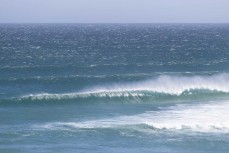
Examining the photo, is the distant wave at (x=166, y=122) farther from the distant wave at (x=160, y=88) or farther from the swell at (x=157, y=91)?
the distant wave at (x=160, y=88)

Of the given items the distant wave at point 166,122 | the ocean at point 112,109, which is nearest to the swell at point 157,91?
the ocean at point 112,109

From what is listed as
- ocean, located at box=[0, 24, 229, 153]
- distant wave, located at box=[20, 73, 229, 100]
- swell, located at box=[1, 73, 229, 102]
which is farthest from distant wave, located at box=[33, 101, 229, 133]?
distant wave, located at box=[20, 73, 229, 100]

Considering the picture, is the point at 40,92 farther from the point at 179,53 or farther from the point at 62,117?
the point at 179,53

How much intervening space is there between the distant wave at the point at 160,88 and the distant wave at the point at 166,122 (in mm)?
9704

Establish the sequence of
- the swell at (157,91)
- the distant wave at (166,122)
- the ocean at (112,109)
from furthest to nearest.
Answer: the swell at (157,91) → the distant wave at (166,122) → the ocean at (112,109)

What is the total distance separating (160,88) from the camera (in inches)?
2285

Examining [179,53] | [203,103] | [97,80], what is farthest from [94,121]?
[179,53]

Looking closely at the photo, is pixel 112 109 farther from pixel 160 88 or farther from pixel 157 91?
pixel 160 88

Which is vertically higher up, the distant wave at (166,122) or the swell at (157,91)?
the swell at (157,91)

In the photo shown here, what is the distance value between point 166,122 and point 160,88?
18838 millimetres

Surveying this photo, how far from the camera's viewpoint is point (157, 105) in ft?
163

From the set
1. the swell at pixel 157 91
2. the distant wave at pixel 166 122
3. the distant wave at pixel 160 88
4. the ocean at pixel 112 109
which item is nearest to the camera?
the ocean at pixel 112 109

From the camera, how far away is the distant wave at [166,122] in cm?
3788

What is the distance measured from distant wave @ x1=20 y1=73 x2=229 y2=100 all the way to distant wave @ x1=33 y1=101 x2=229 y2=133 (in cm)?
970
